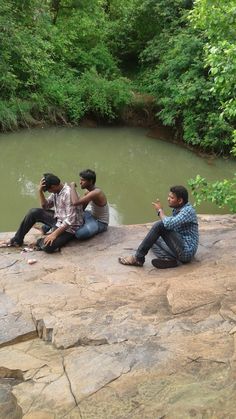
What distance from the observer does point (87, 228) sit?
19.9 ft

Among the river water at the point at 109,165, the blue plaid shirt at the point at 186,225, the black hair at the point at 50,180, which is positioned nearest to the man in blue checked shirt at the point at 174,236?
the blue plaid shirt at the point at 186,225

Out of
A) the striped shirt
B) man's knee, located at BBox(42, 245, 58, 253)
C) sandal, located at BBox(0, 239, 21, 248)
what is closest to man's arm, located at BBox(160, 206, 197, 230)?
the striped shirt

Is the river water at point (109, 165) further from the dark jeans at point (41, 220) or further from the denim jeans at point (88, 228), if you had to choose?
the denim jeans at point (88, 228)

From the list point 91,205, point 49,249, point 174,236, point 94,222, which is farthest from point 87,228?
point 174,236

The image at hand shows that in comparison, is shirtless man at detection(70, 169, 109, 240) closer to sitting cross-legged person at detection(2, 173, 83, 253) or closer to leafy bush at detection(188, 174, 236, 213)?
sitting cross-legged person at detection(2, 173, 83, 253)

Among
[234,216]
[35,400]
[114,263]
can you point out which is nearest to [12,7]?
[234,216]

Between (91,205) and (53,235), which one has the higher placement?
(91,205)

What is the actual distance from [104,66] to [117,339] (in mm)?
15990

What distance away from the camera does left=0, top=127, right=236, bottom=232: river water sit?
970 cm

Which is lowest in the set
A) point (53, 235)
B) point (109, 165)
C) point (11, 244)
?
point (109, 165)

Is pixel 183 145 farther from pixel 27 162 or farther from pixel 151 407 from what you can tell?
pixel 151 407

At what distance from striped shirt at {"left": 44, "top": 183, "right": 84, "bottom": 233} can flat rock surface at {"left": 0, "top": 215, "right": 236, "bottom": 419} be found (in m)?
0.51

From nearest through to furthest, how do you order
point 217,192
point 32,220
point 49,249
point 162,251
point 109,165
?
point 162,251, point 49,249, point 32,220, point 217,192, point 109,165

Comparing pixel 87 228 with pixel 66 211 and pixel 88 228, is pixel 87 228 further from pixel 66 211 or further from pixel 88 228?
pixel 66 211
